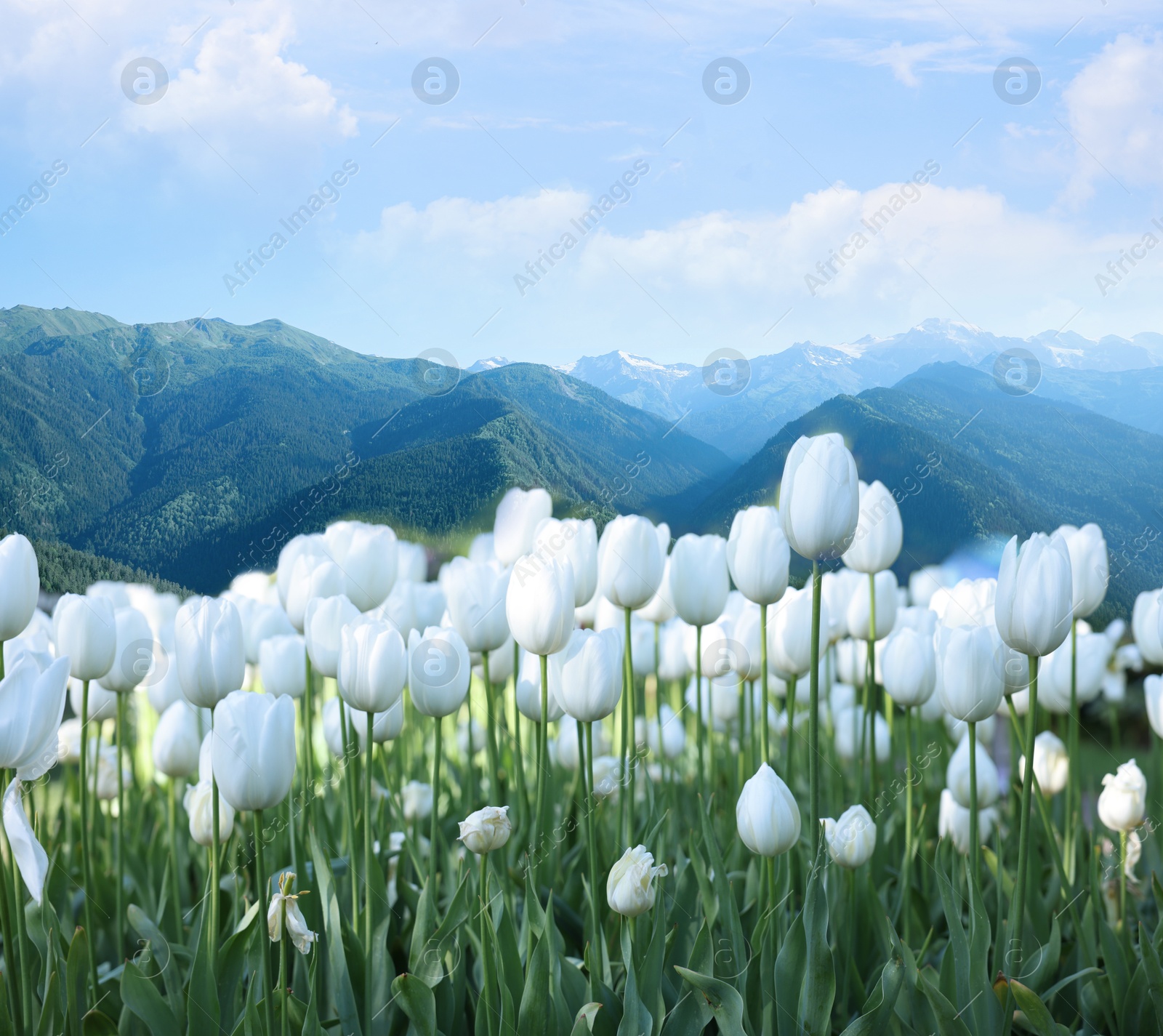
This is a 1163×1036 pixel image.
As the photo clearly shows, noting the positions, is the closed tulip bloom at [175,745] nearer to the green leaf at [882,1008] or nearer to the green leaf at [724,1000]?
the green leaf at [724,1000]

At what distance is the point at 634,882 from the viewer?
53.9 inches

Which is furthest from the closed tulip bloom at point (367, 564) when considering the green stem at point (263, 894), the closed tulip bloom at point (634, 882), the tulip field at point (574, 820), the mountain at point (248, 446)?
the mountain at point (248, 446)

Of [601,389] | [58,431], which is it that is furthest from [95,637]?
[601,389]

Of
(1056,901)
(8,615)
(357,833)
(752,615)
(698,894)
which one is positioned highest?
Answer: (8,615)

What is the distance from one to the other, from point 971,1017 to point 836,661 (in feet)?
6.29

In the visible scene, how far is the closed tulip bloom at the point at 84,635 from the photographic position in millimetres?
1730

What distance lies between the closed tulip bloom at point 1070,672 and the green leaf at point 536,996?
1441 mm

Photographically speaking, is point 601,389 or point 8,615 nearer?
point 8,615

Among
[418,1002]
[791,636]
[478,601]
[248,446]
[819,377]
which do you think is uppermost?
[819,377]

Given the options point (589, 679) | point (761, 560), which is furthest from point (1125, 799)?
point (589, 679)

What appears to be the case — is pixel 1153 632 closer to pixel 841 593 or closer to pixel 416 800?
pixel 841 593

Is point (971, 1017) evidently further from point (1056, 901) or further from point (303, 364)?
point (303, 364)

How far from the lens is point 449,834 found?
2400mm

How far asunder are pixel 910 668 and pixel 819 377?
571 inches
